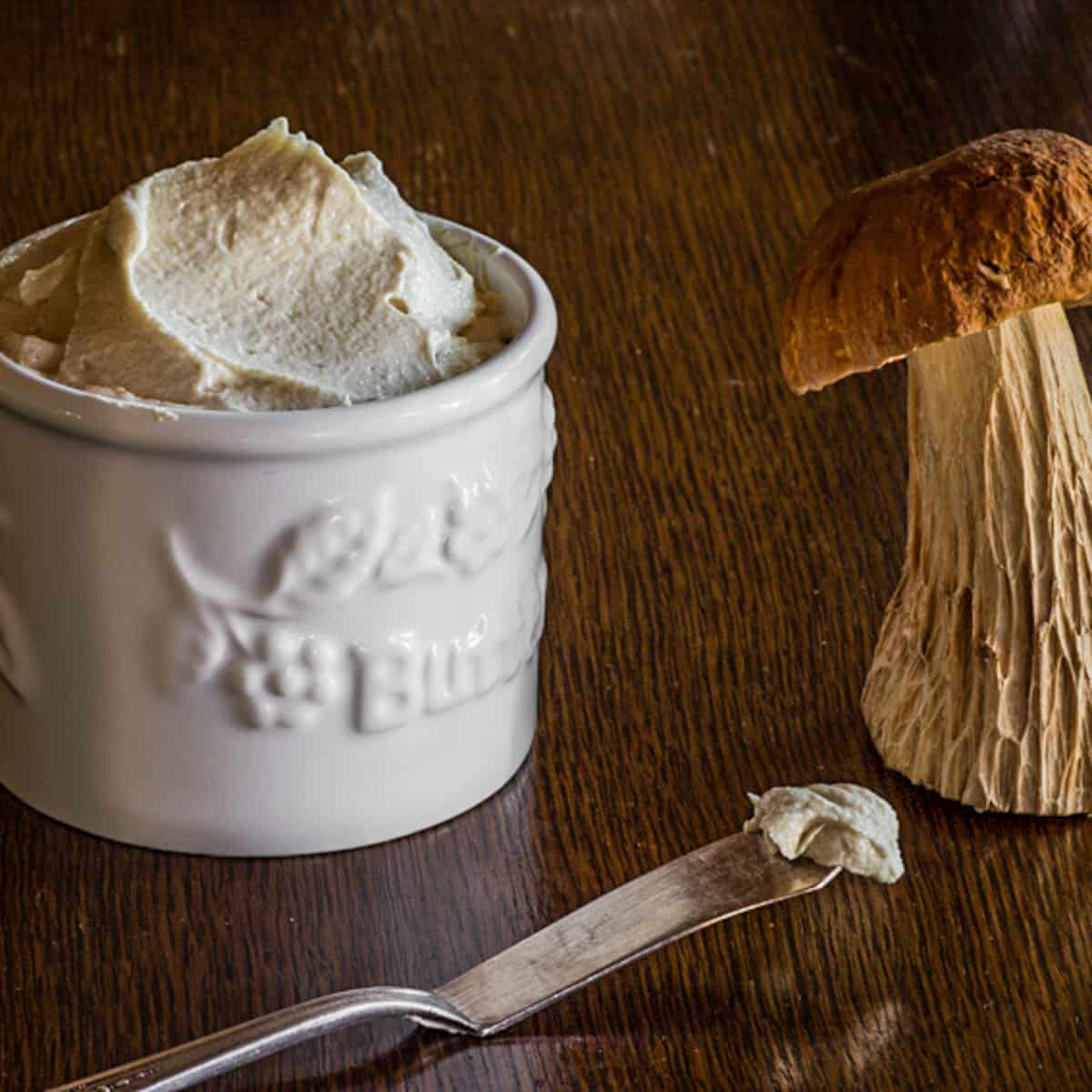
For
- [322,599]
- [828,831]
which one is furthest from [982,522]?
[322,599]

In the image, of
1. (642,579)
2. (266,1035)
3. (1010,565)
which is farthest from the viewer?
(642,579)

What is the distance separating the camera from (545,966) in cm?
57

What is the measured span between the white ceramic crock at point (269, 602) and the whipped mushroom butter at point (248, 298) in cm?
2

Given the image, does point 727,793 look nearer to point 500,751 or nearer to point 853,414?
point 500,751

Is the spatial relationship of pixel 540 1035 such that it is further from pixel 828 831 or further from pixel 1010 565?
pixel 1010 565

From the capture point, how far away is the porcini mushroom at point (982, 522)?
602 millimetres

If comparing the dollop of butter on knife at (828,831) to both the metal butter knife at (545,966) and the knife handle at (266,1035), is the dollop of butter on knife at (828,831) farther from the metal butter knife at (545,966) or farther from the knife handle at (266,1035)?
the knife handle at (266,1035)

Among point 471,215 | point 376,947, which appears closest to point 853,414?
point 471,215

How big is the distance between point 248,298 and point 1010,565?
0.88 feet

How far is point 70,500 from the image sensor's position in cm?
59

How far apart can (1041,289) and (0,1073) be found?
1.23ft

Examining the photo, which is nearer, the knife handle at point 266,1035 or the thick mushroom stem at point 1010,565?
the knife handle at point 266,1035

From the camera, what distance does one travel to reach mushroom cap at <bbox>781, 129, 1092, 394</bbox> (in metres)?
0.57

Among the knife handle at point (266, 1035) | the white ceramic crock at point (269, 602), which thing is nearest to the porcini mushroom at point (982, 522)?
the white ceramic crock at point (269, 602)
